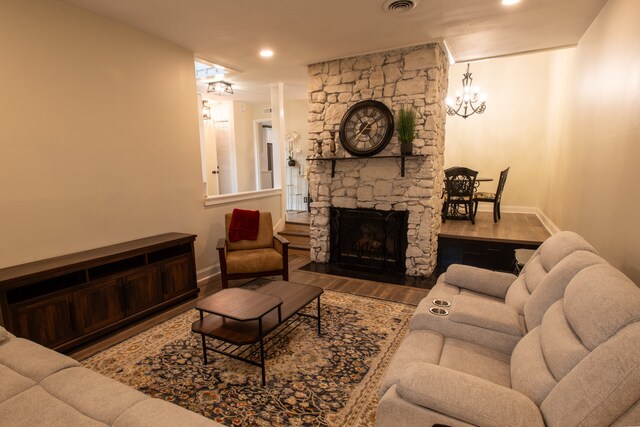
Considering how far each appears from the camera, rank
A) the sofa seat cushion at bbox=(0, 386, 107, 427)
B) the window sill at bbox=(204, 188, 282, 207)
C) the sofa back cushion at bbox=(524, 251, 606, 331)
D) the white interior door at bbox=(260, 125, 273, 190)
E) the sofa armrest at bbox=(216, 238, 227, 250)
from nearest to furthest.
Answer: the sofa seat cushion at bbox=(0, 386, 107, 427)
the sofa back cushion at bbox=(524, 251, 606, 331)
the sofa armrest at bbox=(216, 238, 227, 250)
the window sill at bbox=(204, 188, 282, 207)
the white interior door at bbox=(260, 125, 273, 190)

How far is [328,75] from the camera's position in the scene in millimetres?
4480

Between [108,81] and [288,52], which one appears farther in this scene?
[288,52]

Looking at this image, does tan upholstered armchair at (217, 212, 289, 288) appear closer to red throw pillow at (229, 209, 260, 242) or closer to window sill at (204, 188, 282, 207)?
red throw pillow at (229, 209, 260, 242)

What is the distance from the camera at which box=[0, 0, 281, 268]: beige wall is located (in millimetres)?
2525

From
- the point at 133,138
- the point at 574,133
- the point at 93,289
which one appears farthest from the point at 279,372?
the point at 574,133

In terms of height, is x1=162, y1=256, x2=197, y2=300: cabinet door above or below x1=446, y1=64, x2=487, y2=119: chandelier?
below

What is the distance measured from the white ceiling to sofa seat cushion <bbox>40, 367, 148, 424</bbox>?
9.21ft

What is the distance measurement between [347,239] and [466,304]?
110 inches

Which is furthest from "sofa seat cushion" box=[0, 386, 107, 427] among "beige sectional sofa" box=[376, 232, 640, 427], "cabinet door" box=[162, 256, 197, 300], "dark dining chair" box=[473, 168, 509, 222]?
"dark dining chair" box=[473, 168, 509, 222]

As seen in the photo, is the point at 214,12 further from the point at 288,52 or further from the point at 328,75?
the point at 328,75

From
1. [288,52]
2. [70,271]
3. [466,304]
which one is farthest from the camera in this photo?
[288,52]

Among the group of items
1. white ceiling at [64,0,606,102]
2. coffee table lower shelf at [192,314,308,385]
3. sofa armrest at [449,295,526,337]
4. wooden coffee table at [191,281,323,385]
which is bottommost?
coffee table lower shelf at [192,314,308,385]

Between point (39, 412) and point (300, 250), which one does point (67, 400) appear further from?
point (300, 250)

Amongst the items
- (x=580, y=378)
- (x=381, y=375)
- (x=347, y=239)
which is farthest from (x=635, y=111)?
(x=347, y=239)
